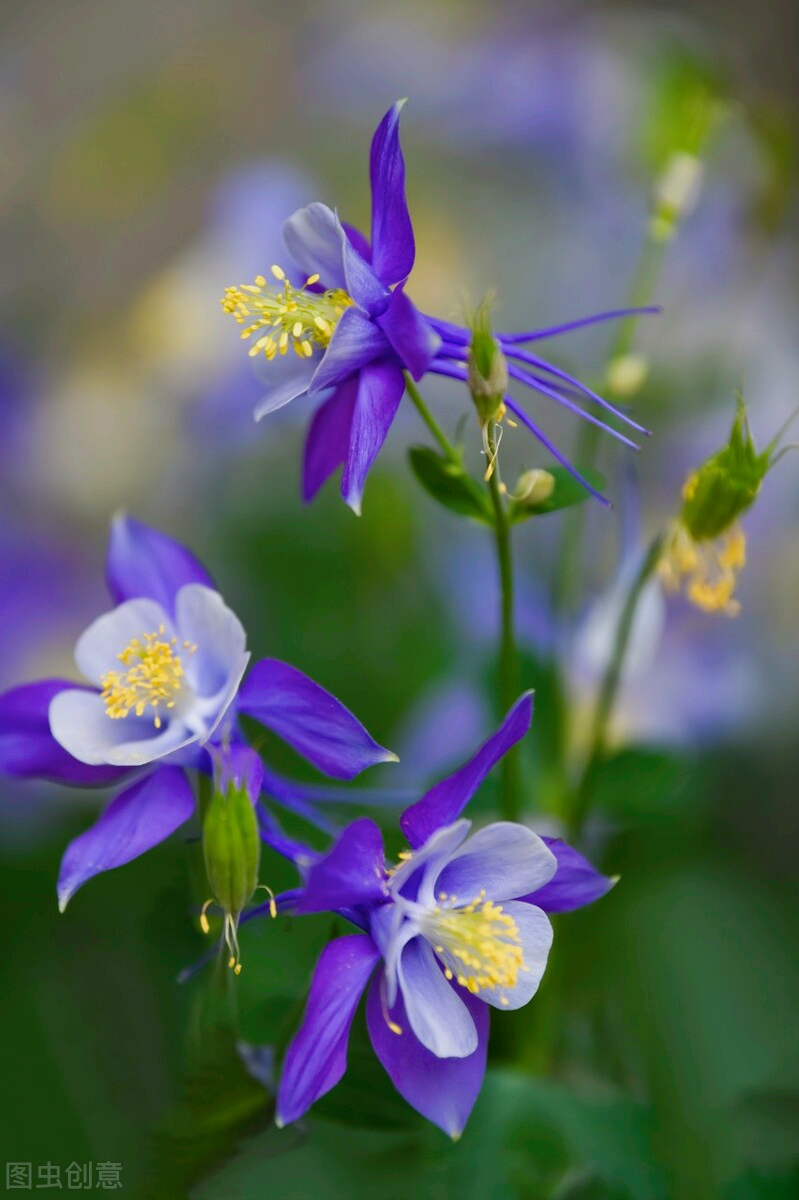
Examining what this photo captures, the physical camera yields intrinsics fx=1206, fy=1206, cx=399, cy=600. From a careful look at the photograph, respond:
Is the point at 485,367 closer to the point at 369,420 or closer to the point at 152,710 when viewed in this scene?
the point at 369,420

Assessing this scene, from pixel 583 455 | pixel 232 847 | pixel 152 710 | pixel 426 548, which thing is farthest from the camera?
pixel 426 548

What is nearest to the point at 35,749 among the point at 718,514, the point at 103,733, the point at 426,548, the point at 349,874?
the point at 103,733

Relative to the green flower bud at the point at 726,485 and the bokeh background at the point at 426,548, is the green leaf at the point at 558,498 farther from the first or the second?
the bokeh background at the point at 426,548

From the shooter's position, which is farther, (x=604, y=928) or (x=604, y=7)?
(x=604, y=7)

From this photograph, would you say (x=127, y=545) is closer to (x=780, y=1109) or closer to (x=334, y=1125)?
(x=334, y=1125)

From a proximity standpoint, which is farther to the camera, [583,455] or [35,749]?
Answer: [583,455]

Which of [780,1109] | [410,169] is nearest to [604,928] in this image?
[780,1109]

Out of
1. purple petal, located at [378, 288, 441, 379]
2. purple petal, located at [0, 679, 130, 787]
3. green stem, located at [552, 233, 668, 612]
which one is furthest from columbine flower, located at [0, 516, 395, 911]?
green stem, located at [552, 233, 668, 612]

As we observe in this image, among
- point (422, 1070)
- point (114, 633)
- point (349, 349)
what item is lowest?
point (422, 1070)

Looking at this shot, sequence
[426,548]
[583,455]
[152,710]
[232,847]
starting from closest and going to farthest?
[232,847]
[152,710]
[583,455]
[426,548]
